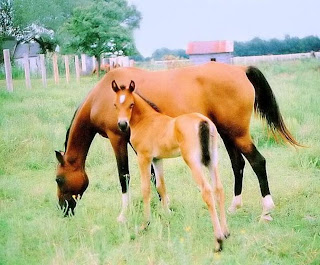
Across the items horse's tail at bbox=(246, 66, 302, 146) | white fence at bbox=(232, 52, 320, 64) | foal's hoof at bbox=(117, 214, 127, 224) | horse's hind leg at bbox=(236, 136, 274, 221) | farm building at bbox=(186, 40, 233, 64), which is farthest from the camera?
farm building at bbox=(186, 40, 233, 64)

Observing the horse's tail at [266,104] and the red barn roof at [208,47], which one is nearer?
the horse's tail at [266,104]

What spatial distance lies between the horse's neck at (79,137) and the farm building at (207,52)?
14.8 meters

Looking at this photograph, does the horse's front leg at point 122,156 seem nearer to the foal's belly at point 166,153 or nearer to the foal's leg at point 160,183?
the foal's leg at point 160,183

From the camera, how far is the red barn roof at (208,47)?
63.7ft

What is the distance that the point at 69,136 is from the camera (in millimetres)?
4531

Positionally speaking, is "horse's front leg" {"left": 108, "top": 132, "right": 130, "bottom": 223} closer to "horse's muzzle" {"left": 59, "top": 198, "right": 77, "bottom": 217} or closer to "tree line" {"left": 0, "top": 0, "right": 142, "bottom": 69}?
"horse's muzzle" {"left": 59, "top": 198, "right": 77, "bottom": 217}

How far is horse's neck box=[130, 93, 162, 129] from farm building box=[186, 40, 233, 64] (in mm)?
15193

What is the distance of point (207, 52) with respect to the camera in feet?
70.1

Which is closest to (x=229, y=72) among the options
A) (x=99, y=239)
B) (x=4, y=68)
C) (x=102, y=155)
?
(x=99, y=239)

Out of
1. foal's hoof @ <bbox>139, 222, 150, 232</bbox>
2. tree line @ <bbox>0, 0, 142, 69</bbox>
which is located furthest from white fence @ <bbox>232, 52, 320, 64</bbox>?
foal's hoof @ <bbox>139, 222, 150, 232</bbox>

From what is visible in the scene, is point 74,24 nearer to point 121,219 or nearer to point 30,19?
point 30,19

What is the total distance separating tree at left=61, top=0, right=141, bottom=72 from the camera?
673cm

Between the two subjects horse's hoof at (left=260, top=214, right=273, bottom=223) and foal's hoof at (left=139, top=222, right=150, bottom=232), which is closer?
foal's hoof at (left=139, top=222, right=150, bottom=232)

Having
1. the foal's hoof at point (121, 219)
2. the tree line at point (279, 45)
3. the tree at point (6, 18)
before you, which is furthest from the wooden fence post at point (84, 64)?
the foal's hoof at point (121, 219)
